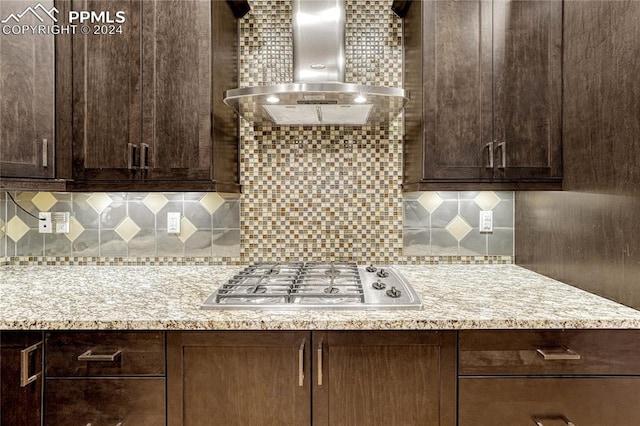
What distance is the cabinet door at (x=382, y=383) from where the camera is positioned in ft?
3.95

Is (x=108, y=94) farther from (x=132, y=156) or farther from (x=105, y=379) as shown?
(x=105, y=379)

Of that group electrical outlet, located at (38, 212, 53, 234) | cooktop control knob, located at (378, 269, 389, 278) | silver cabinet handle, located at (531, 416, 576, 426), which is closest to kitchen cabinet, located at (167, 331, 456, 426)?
silver cabinet handle, located at (531, 416, 576, 426)

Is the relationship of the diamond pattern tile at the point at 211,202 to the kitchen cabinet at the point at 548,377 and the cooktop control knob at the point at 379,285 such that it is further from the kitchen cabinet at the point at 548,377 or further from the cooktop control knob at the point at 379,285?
the kitchen cabinet at the point at 548,377

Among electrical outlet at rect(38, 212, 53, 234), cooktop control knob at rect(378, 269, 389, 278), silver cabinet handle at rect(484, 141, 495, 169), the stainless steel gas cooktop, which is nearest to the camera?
the stainless steel gas cooktop

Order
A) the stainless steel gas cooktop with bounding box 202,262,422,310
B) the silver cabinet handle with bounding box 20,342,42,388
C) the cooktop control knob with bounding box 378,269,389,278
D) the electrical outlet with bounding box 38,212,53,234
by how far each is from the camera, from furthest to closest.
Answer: the electrical outlet with bounding box 38,212,53,234
the cooktop control knob with bounding box 378,269,389,278
the stainless steel gas cooktop with bounding box 202,262,422,310
the silver cabinet handle with bounding box 20,342,42,388

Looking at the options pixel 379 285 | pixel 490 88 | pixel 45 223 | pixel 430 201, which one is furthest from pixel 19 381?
pixel 490 88

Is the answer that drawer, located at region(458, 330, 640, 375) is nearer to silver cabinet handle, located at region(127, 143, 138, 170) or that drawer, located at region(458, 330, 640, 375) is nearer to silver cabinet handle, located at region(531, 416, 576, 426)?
silver cabinet handle, located at region(531, 416, 576, 426)

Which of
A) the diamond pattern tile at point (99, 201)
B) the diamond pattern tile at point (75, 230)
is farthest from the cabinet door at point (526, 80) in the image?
the diamond pattern tile at point (75, 230)

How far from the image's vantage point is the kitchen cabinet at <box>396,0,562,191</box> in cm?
160

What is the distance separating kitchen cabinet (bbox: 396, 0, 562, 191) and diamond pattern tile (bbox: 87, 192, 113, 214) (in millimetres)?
1571

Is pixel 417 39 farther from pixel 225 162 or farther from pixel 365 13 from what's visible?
pixel 225 162

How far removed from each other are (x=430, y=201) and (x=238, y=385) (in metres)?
1.31

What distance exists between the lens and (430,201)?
2037 mm

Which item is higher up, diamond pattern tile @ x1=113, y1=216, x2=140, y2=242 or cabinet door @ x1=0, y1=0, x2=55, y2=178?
cabinet door @ x1=0, y1=0, x2=55, y2=178
